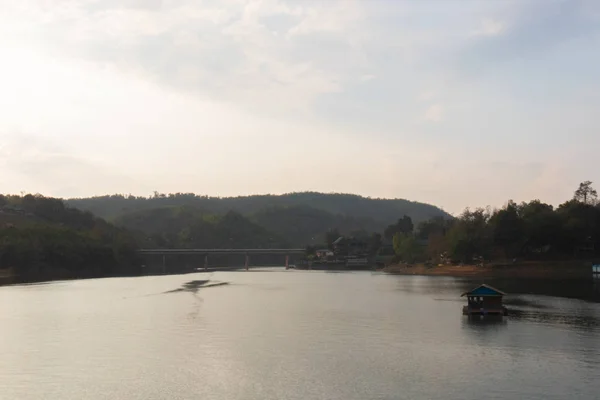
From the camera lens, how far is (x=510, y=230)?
164375mm

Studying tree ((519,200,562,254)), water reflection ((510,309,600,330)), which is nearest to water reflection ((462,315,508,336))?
water reflection ((510,309,600,330))

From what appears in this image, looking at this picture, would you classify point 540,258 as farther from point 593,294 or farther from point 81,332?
point 81,332

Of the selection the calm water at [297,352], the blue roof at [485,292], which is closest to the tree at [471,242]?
the calm water at [297,352]

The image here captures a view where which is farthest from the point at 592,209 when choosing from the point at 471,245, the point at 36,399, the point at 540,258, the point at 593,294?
the point at 36,399

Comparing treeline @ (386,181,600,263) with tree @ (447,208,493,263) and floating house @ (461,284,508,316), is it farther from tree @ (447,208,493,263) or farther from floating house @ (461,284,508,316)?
floating house @ (461,284,508,316)

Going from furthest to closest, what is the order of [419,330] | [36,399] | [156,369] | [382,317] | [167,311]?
[167,311], [382,317], [419,330], [156,369], [36,399]

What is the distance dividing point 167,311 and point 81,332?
18.6 m

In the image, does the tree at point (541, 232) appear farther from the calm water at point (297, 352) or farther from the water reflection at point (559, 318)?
the water reflection at point (559, 318)

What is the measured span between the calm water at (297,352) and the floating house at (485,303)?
6.02 ft

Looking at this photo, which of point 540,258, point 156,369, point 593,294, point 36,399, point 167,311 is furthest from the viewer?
point 540,258

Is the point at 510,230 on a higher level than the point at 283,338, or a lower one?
higher

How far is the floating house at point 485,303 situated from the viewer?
69.4m

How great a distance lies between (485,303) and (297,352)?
30793 mm

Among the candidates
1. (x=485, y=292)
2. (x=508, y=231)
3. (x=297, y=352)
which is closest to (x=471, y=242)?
(x=508, y=231)
